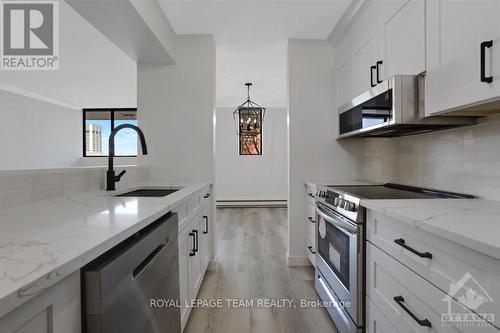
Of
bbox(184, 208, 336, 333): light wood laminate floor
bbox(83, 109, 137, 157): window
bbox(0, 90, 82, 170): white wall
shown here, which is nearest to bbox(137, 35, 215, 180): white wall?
bbox(184, 208, 336, 333): light wood laminate floor

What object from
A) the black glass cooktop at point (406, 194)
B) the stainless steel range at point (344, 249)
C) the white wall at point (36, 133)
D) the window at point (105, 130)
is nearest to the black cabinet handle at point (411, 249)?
the stainless steel range at point (344, 249)

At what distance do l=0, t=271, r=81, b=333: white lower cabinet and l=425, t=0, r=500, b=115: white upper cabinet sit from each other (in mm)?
1525

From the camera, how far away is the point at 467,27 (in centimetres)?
114

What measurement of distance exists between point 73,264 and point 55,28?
3028 millimetres

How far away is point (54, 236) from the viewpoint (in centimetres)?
74

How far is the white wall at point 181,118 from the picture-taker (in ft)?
9.22

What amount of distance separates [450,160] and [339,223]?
779 mm

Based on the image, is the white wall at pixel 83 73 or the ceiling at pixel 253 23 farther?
the white wall at pixel 83 73

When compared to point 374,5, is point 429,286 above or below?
below

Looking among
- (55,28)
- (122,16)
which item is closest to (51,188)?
(122,16)

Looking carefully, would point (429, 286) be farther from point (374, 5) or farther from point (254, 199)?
point (254, 199)

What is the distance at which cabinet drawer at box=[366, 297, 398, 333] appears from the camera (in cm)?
121

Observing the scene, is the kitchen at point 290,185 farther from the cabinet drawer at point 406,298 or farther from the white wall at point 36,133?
the white wall at point 36,133

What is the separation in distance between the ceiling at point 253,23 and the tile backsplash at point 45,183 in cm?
155
